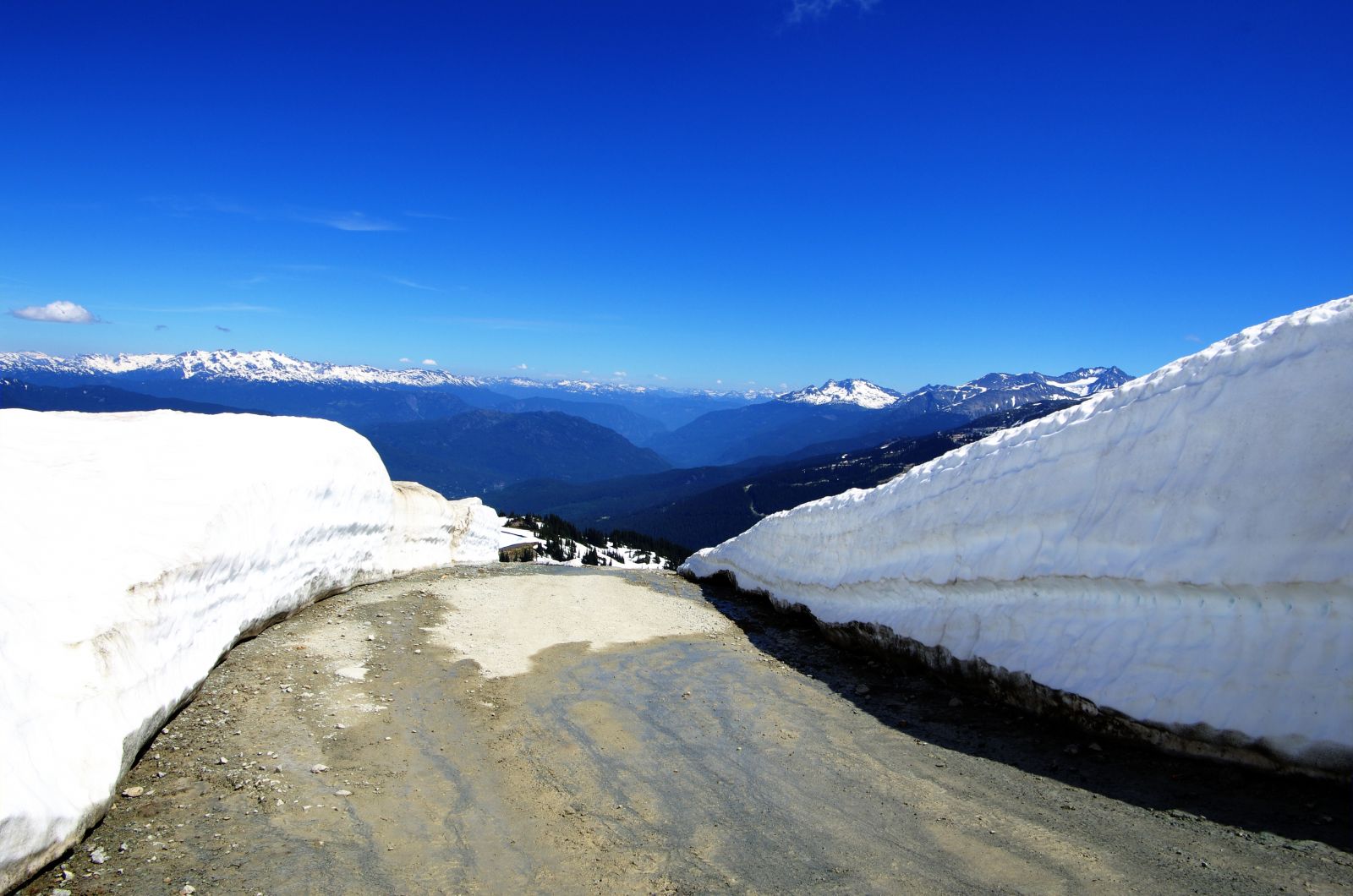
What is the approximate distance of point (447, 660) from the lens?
37.9 ft

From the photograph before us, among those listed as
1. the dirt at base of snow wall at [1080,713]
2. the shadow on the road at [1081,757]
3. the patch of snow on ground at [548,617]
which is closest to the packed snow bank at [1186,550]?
the dirt at base of snow wall at [1080,713]

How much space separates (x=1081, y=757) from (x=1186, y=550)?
2.78 metres

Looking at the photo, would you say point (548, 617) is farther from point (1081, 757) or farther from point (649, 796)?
point (1081, 757)

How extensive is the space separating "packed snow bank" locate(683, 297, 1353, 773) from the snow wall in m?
10.9

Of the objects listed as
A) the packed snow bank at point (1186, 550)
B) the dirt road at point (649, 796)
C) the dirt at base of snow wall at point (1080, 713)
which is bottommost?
the dirt road at point (649, 796)

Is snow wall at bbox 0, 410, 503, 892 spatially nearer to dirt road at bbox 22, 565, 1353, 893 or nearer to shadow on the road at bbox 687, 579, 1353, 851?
dirt road at bbox 22, 565, 1353, 893

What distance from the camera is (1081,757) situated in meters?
7.72

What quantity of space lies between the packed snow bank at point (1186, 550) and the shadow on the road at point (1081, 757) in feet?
1.33

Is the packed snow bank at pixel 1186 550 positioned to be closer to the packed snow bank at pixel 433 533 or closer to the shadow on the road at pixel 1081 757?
the shadow on the road at pixel 1081 757

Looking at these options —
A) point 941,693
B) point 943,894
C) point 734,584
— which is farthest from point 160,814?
point 734,584

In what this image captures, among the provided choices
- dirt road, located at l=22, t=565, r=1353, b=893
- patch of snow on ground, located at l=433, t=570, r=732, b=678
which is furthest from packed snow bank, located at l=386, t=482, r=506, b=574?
dirt road, located at l=22, t=565, r=1353, b=893

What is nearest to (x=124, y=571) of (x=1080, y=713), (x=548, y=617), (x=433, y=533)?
(x=548, y=617)

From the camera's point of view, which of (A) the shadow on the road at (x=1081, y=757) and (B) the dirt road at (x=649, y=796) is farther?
(A) the shadow on the road at (x=1081, y=757)

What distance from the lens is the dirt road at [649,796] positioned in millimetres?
5598
